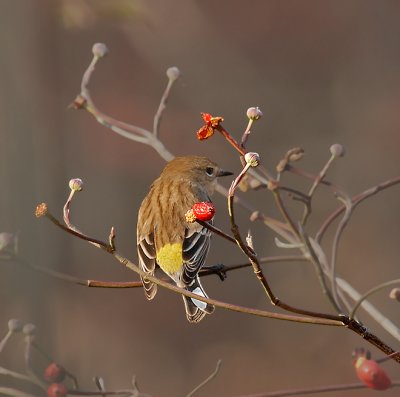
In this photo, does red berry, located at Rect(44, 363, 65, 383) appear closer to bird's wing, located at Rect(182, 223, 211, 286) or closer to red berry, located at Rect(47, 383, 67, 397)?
red berry, located at Rect(47, 383, 67, 397)

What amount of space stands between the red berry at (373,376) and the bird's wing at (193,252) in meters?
1.25

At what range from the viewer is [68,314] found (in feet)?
33.8

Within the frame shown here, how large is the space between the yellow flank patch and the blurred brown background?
3.10 metres

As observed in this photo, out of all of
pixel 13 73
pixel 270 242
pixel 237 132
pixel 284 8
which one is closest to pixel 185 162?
pixel 13 73

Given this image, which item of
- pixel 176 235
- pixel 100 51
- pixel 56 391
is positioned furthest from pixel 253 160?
pixel 176 235

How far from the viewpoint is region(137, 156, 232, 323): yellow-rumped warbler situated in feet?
16.1

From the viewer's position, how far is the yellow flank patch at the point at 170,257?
16.6ft

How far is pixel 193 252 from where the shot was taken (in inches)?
200

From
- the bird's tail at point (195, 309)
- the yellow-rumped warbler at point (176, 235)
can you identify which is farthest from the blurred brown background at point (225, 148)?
the bird's tail at point (195, 309)

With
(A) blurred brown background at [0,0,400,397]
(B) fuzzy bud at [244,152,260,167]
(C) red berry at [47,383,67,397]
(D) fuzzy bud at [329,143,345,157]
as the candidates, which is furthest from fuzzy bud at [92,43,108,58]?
(A) blurred brown background at [0,0,400,397]

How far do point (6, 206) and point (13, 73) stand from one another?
747mm

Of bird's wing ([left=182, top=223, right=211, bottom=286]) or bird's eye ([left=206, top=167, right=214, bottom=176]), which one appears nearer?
bird's wing ([left=182, top=223, right=211, bottom=286])

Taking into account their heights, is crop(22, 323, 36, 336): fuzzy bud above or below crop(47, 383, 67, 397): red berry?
above

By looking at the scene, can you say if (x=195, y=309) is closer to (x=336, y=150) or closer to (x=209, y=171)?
(x=336, y=150)
